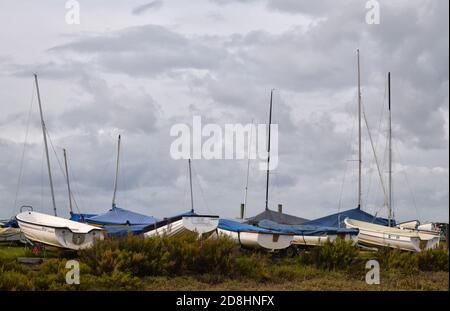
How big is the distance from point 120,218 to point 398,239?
13.9m

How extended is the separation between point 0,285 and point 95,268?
3.13 meters

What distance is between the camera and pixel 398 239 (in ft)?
99.5

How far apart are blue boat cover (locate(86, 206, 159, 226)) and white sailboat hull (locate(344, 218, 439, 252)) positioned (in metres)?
9.60

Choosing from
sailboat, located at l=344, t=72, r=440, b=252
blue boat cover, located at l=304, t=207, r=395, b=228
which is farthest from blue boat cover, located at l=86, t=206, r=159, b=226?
sailboat, located at l=344, t=72, r=440, b=252

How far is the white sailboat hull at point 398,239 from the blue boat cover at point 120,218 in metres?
9.60

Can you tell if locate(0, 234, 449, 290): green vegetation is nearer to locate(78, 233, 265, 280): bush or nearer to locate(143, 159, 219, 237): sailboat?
locate(78, 233, 265, 280): bush

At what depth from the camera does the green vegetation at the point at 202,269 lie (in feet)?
65.8

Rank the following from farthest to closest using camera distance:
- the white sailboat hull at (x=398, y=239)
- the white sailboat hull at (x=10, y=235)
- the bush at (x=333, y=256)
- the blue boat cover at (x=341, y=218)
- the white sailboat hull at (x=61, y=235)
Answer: the blue boat cover at (x=341, y=218)
the white sailboat hull at (x=10, y=235)
the white sailboat hull at (x=398, y=239)
the white sailboat hull at (x=61, y=235)
the bush at (x=333, y=256)

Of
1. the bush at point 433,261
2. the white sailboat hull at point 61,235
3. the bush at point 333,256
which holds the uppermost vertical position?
the white sailboat hull at point 61,235

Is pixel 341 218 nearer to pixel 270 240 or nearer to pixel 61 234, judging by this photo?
pixel 270 240

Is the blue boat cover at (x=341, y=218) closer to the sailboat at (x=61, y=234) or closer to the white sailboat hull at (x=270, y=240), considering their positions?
the white sailboat hull at (x=270, y=240)

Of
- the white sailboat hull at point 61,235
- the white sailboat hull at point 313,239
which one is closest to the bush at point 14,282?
the white sailboat hull at point 61,235

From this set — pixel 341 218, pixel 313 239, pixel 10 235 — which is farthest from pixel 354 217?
pixel 10 235
